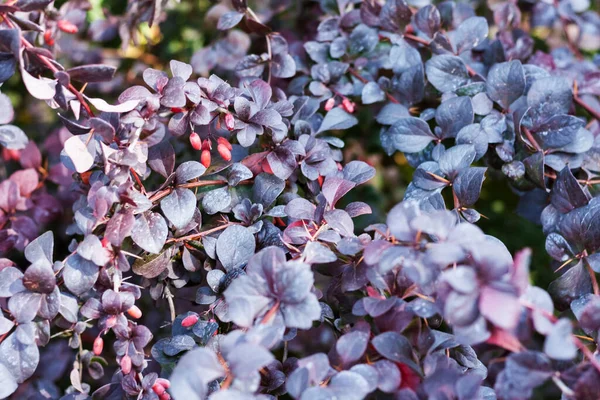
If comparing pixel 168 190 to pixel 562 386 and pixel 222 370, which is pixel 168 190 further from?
pixel 562 386

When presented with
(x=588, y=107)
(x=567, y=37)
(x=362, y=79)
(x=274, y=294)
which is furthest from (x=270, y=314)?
(x=567, y=37)

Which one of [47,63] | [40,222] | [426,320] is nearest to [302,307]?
[426,320]

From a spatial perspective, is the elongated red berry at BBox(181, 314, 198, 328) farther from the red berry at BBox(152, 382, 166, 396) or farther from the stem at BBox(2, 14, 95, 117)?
the stem at BBox(2, 14, 95, 117)

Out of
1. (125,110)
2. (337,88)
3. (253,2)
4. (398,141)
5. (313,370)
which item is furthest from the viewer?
(253,2)

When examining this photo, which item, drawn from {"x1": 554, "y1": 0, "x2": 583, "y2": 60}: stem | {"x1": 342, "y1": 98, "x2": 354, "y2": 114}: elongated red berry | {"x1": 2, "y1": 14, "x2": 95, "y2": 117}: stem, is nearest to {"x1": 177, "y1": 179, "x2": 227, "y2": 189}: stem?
{"x1": 2, "y1": 14, "x2": 95, "y2": 117}: stem

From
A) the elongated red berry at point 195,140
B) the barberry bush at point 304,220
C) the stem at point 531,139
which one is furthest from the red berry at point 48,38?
the stem at point 531,139

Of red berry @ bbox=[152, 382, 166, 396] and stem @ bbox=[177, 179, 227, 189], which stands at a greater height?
stem @ bbox=[177, 179, 227, 189]

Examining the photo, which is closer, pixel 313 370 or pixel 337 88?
pixel 313 370

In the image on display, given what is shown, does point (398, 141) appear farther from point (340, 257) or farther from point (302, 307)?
point (302, 307)
